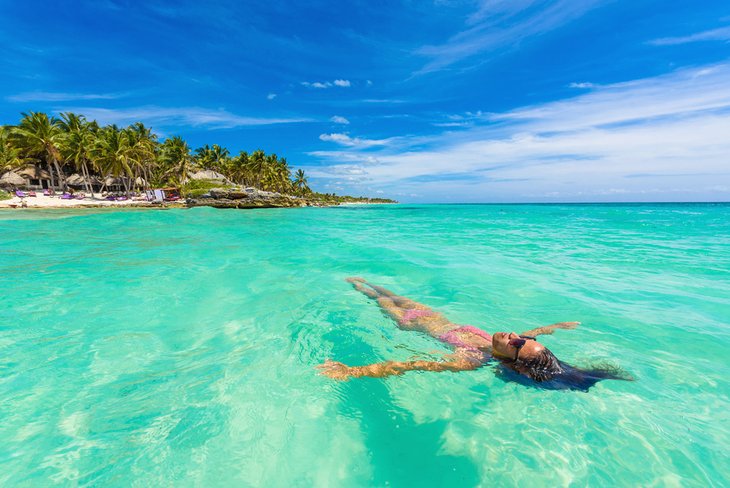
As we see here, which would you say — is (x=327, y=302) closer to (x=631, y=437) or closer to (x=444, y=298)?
(x=444, y=298)

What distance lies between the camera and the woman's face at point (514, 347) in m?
3.88

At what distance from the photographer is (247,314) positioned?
21.1ft

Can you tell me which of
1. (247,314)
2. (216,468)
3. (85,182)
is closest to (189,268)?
(247,314)

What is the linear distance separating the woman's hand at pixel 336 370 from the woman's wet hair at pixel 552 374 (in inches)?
82.0

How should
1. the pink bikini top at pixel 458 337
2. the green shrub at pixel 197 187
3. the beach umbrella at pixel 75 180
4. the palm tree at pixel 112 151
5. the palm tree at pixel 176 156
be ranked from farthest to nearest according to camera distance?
the palm tree at pixel 176 156 → the green shrub at pixel 197 187 → the beach umbrella at pixel 75 180 → the palm tree at pixel 112 151 → the pink bikini top at pixel 458 337

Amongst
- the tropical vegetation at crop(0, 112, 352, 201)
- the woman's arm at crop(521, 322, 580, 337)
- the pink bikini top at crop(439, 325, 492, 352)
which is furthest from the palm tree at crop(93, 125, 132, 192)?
the woman's arm at crop(521, 322, 580, 337)

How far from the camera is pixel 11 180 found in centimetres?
4944

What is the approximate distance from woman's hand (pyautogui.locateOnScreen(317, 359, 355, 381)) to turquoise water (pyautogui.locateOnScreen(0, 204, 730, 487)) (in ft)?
0.38

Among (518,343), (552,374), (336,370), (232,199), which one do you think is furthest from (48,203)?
(552,374)

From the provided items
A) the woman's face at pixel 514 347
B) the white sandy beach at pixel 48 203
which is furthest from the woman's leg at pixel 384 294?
the white sandy beach at pixel 48 203

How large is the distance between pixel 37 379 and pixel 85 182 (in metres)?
68.9

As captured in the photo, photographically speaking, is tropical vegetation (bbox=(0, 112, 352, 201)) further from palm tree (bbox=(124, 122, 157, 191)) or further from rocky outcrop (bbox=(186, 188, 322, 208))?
rocky outcrop (bbox=(186, 188, 322, 208))

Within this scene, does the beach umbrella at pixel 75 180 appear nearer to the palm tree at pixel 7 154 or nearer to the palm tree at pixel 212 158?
the palm tree at pixel 7 154

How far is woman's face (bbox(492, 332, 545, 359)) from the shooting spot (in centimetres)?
388
